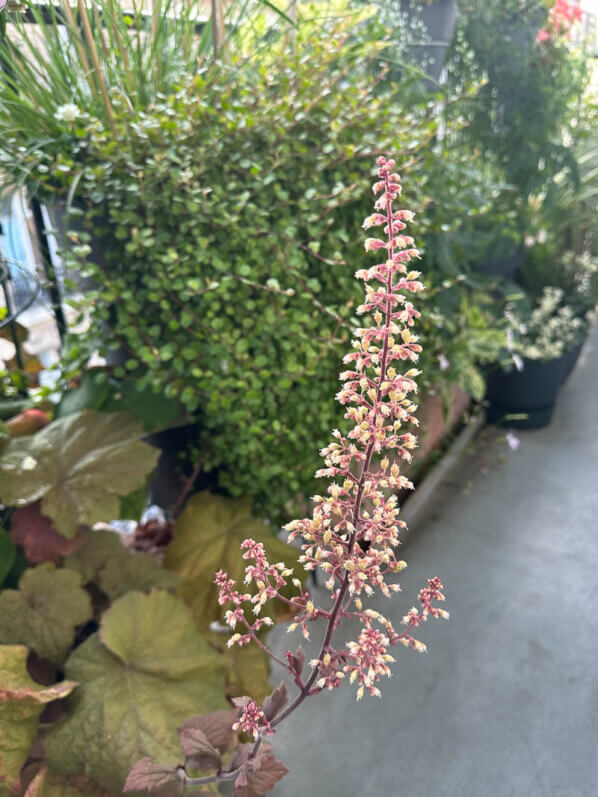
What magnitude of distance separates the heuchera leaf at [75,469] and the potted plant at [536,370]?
1590 mm

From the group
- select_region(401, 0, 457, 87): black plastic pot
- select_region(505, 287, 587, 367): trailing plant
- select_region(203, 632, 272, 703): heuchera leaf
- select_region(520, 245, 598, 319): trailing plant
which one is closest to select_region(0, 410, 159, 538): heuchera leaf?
select_region(203, 632, 272, 703): heuchera leaf

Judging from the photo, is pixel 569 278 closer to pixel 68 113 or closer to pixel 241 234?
pixel 241 234

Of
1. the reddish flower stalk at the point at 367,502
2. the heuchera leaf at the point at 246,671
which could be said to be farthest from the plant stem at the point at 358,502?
the heuchera leaf at the point at 246,671

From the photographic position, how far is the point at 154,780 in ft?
1.80

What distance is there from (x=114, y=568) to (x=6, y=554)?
175 mm

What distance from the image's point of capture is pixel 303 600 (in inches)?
18.9

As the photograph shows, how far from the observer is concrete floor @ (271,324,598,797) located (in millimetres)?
970

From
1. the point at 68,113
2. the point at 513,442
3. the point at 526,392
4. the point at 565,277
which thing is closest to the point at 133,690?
the point at 68,113

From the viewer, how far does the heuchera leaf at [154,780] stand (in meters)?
0.54

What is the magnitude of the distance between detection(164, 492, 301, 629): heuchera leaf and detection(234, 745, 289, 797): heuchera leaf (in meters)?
0.50

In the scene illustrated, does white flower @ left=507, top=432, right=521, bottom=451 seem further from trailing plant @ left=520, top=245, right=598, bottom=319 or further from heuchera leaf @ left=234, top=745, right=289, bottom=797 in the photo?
heuchera leaf @ left=234, top=745, right=289, bottom=797

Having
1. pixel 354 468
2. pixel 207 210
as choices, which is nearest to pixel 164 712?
pixel 354 468

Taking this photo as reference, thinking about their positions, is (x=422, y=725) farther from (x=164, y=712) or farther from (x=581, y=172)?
(x=581, y=172)

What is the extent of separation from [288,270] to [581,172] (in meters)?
1.69
